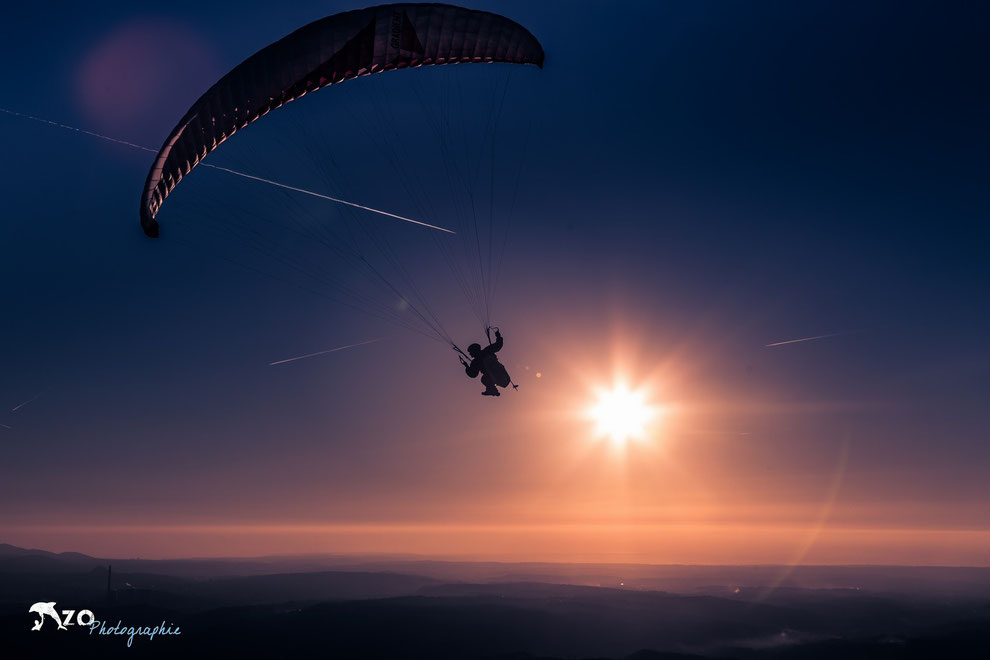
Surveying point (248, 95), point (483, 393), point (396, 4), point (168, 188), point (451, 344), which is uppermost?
point (396, 4)

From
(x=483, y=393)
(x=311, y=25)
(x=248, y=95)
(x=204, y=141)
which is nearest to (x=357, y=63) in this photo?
(x=311, y=25)

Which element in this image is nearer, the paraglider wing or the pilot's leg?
the paraglider wing

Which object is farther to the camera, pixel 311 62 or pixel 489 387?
pixel 489 387

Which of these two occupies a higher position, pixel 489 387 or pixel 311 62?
pixel 311 62

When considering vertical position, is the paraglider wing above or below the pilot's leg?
above

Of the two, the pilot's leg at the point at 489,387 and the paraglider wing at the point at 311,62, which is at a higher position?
the paraglider wing at the point at 311,62

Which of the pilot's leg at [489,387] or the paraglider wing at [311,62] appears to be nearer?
the paraglider wing at [311,62]

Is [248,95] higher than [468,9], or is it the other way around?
[468,9]

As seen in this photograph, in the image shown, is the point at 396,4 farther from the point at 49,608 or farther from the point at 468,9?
the point at 49,608
